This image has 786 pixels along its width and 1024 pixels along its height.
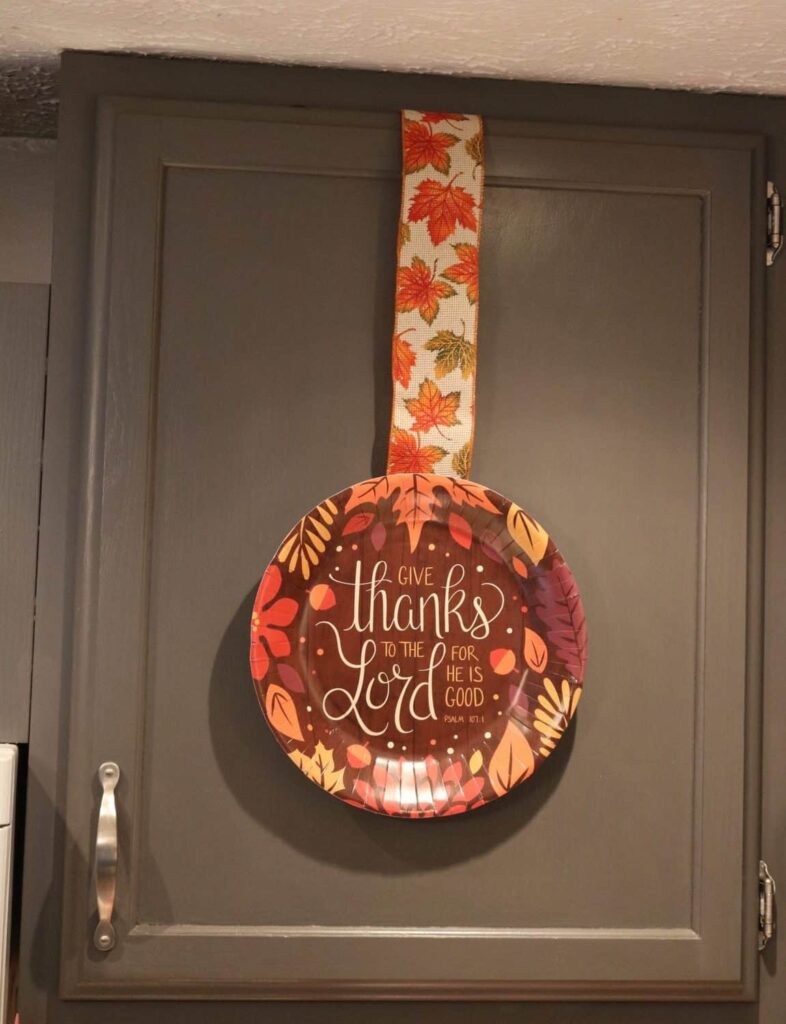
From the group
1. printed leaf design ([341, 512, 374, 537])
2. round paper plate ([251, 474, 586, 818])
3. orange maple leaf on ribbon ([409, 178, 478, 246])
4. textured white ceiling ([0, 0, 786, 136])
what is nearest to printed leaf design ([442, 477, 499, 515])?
round paper plate ([251, 474, 586, 818])

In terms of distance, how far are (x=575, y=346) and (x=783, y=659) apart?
50cm

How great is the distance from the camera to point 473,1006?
4.13 feet

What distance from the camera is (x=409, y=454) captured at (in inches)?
49.6

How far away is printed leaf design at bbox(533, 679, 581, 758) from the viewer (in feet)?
4.08

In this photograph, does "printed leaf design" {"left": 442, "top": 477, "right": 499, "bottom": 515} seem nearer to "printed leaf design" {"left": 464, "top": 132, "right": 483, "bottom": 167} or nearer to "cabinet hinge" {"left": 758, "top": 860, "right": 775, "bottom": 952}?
"printed leaf design" {"left": 464, "top": 132, "right": 483, "bottom": 167}

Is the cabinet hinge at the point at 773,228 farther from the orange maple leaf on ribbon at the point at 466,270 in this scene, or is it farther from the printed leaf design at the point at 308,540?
the printed leaf design at the point at 308,540

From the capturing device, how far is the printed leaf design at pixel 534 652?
1.26 meters

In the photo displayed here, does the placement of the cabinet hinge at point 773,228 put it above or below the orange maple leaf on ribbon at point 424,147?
below

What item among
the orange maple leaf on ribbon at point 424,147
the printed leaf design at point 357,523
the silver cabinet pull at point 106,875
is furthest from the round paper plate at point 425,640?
the orange maple leaf on ribbon at point 424,147

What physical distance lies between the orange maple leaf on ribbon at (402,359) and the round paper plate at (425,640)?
0.13m

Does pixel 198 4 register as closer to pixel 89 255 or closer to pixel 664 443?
pixel 89 255

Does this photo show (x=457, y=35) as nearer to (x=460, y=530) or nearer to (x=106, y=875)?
(x=460, y=530)

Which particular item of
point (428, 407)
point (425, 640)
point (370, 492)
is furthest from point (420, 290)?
point (425, 640)

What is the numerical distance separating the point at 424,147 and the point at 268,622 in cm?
65
